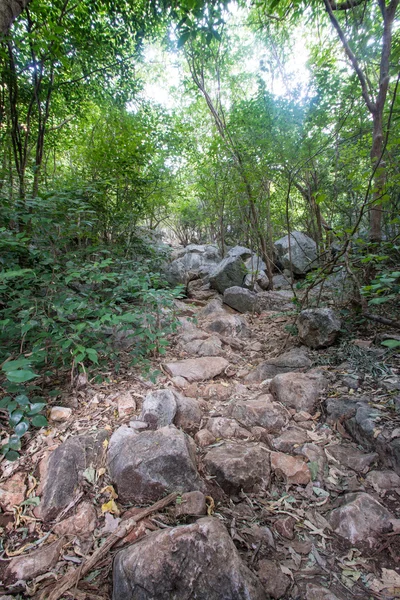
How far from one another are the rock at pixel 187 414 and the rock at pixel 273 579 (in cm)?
97

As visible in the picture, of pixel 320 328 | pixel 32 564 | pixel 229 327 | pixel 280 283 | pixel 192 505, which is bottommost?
pixel 32 564

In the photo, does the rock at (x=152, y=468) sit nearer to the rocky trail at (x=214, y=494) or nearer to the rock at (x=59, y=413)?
the rocky trail at (x=214, y=494)

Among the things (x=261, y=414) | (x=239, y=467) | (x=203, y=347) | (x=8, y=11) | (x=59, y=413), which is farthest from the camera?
(x=203, y=347)

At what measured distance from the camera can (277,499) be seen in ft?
4.99

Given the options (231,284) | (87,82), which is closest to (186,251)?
(231,284)

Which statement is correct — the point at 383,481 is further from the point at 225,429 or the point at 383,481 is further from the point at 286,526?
the point at 225,429

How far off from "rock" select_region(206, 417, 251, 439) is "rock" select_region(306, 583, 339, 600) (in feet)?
2.93

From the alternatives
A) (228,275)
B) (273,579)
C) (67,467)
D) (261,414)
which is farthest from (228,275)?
(273,579)

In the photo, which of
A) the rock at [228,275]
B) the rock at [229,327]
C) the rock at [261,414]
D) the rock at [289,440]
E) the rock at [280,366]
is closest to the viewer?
the rock at [289,440]

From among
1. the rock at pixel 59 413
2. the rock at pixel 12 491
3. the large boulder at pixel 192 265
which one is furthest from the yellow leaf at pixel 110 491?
the large boulder at pixel 192 265

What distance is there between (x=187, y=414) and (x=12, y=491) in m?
1.18

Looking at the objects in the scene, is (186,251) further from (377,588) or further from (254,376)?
(377,588)

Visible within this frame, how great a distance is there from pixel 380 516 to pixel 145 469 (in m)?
1.25

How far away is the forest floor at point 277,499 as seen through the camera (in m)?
1.12
